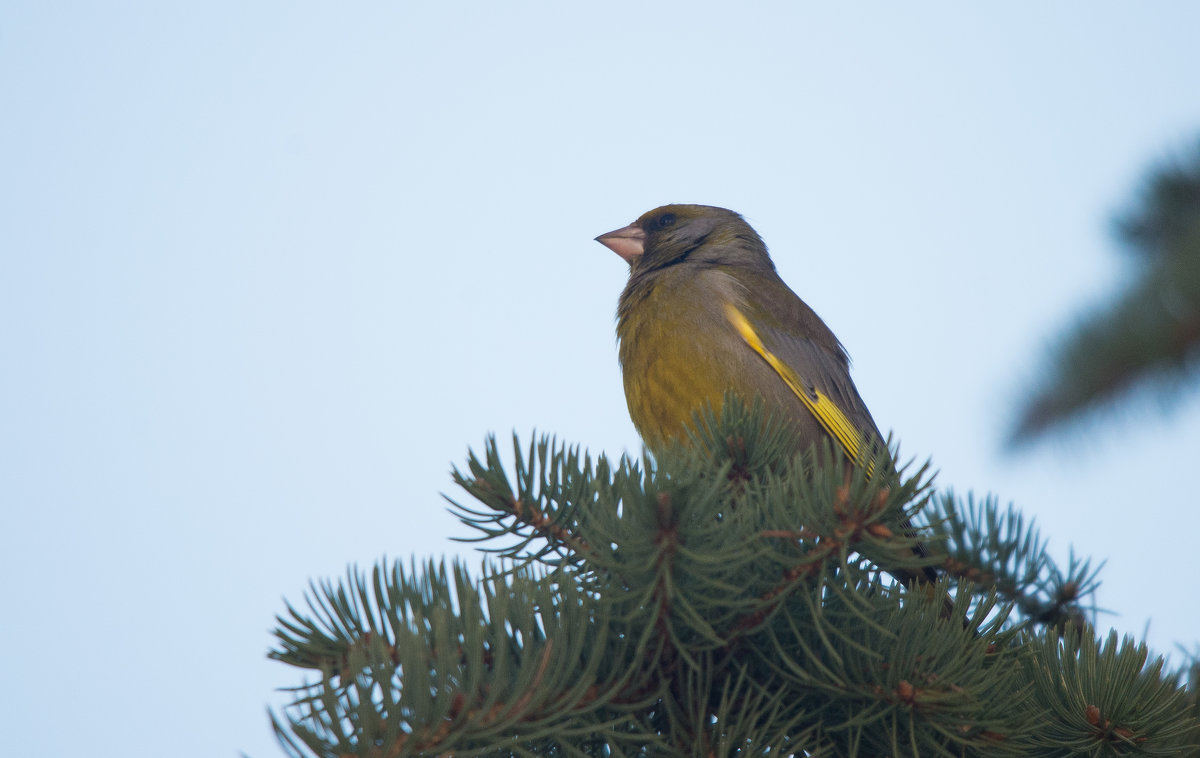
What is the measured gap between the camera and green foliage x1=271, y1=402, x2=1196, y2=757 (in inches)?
49.9

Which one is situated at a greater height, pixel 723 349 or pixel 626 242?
pixel 626 242

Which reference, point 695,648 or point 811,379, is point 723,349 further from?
point 695,648

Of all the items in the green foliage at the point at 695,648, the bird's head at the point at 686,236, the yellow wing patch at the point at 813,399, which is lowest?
the green foliage at the point at 695,648

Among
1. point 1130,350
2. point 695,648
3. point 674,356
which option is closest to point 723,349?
point 674,356

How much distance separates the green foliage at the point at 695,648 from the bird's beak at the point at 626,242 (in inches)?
132

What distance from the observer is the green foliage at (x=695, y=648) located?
1.27m

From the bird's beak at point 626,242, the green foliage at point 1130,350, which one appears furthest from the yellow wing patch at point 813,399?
the green foliage at point 1130,350

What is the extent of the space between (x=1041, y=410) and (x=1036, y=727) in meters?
0.77

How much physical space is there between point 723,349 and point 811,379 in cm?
57

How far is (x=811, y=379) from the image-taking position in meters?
4.23

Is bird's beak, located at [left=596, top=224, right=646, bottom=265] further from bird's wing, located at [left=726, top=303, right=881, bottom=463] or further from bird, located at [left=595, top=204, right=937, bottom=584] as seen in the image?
bird's wing, located at [left=726, top=303, right=881, bottom=463]

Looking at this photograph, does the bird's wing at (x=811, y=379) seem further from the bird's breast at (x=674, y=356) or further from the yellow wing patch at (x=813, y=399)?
the bird's breast at (x=674, y=356)

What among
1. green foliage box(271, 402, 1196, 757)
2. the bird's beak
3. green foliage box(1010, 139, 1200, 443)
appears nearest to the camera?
green foliage box(271, 402, 1196, 757)

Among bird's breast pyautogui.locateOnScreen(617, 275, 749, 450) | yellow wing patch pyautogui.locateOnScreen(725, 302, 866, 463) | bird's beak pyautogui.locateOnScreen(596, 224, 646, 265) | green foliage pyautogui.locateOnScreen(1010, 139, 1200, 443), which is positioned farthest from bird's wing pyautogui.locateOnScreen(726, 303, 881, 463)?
green foliage pyautogui.locateOnScreen(1010, 139, 1200, 443)
